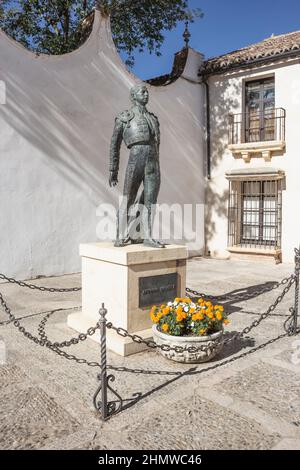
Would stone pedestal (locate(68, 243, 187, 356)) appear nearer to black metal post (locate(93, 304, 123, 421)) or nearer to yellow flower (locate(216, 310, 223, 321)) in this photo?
yellow flower (locate(216, 310, 223, 321))

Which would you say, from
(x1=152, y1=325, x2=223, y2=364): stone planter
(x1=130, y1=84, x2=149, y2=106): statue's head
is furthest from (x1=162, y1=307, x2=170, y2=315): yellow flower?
(x1=130, y1=84, x2=149, y2=106): statue's head

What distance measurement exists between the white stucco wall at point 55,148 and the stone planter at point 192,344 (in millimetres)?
5382

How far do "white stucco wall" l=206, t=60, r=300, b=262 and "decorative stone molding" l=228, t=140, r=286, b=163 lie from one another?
0.43ft

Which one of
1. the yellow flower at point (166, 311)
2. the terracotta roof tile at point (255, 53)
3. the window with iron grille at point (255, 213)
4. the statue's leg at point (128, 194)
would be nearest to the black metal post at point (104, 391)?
the yellow flower at point (166, 311)

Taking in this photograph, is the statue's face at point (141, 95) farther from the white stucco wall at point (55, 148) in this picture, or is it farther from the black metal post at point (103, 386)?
the white stucco wall at point (55, 148)

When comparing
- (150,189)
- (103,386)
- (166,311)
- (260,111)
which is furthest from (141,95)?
(260,111)

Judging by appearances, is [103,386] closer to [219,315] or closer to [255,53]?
[219,315]

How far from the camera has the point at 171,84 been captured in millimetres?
11562

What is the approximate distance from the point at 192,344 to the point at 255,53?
10.0 meters

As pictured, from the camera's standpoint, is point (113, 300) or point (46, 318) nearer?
point (113, 300)

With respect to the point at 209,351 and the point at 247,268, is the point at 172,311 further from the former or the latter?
the point at 247,268

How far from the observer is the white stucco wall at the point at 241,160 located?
1076 centimetres
